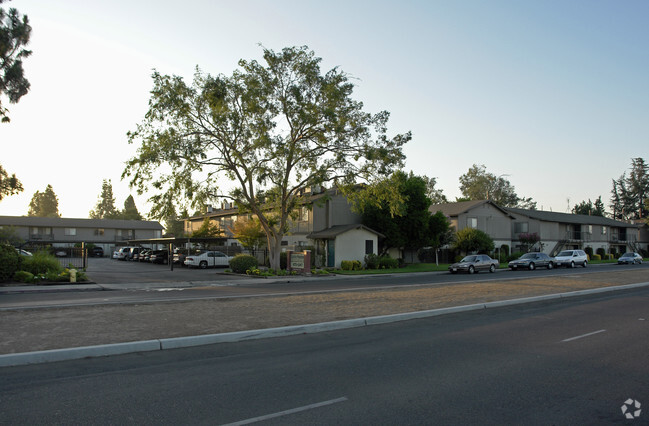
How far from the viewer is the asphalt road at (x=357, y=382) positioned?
502 centimetres

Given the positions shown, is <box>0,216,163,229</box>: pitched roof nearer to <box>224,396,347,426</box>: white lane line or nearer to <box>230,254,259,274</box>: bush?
<box>230,254,259,274</box>: bush

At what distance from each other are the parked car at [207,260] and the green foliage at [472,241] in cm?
2363

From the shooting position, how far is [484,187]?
86250mm

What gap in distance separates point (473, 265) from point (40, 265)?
28.7 metres

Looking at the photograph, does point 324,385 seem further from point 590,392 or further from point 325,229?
point 325,229

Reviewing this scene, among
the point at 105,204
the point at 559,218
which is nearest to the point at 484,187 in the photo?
the point at 559,218

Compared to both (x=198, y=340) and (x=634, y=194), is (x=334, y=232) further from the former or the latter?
(x=634, y=194)

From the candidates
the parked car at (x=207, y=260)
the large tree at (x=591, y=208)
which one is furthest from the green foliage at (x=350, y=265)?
the large tree at (x=591, y=208)

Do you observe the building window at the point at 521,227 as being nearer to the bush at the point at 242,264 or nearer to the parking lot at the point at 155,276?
the parking lot at the point at 155,276

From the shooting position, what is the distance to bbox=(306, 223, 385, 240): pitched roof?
122 feet

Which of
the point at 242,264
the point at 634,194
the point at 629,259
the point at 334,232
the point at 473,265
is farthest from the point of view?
the point at 634,194

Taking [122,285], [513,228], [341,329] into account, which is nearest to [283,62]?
[122,285]

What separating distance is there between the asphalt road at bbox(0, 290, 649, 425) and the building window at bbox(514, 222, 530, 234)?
5257cm

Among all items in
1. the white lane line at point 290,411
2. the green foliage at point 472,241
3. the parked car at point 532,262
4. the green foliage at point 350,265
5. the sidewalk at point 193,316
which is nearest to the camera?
the white lane line at point 290,411
